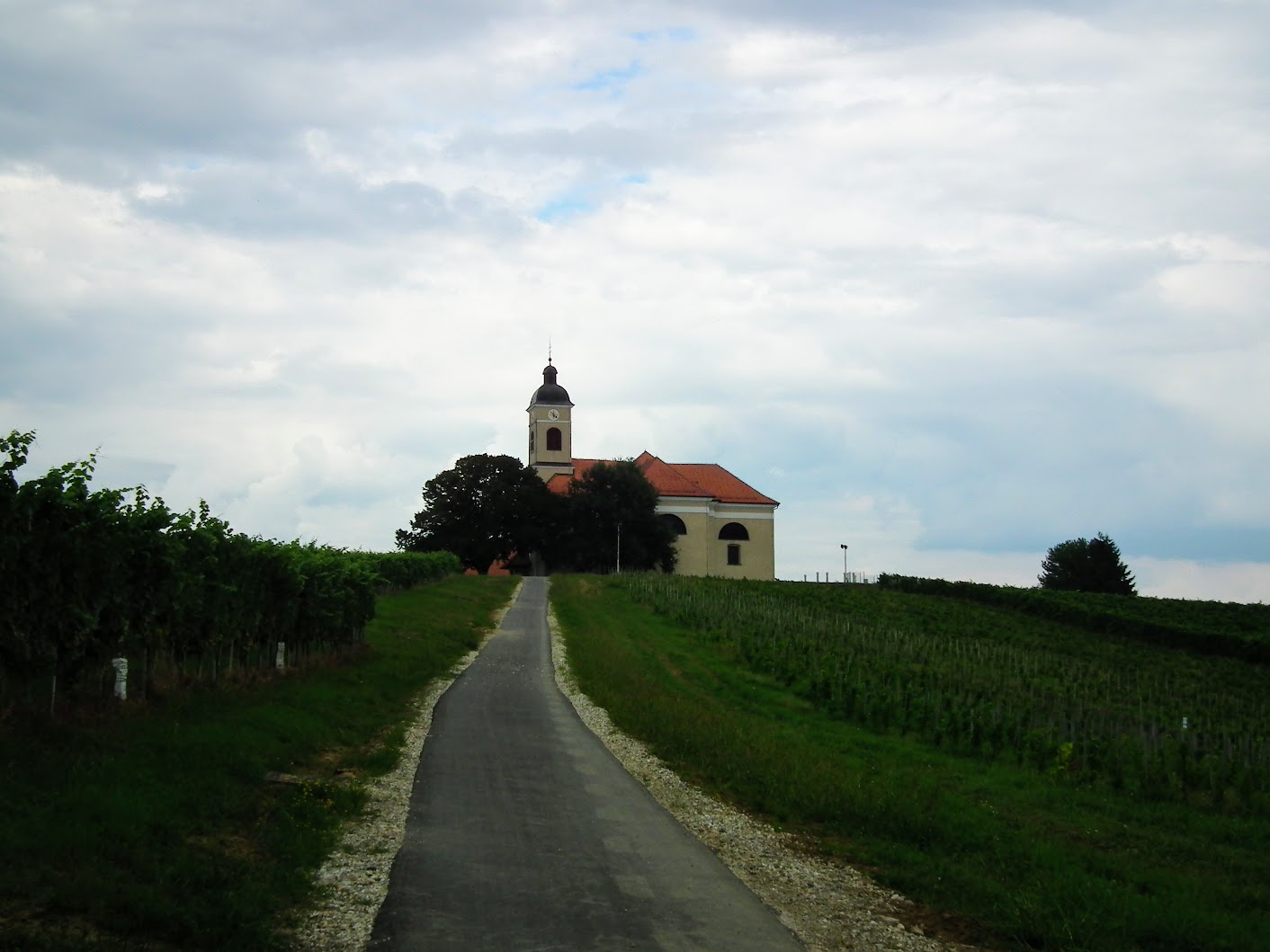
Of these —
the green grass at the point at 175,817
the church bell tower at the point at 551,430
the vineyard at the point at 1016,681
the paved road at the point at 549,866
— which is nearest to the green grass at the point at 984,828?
the vineyard at the point at 1016,681

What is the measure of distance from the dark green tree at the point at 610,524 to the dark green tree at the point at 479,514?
2.31 m

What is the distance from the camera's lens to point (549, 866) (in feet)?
36.1

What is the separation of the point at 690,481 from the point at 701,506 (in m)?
3.86

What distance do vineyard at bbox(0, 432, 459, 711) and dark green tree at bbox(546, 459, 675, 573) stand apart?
64.6 m

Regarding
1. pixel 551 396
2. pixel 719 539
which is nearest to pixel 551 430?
pixel 551 396

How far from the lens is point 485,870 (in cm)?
1071

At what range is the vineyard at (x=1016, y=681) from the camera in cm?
2144

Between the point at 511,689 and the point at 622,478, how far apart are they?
62.8m

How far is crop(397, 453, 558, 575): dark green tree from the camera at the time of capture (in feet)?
292

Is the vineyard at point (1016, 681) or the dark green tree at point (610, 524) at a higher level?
the dark green tree at point (610, 524)

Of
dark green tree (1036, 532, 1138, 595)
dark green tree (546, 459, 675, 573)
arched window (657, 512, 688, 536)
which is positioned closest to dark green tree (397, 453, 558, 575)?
dark green tree (546, 459, 675, 573)

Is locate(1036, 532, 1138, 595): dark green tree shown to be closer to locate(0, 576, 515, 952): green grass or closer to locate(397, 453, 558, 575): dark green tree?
Answer: locate(397, 453, 558, 575): dark green tree

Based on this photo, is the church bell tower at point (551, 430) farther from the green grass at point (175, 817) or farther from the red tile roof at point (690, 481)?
the green grass at point (175, 817)

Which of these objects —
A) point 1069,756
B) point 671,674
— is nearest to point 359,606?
point 671,674
